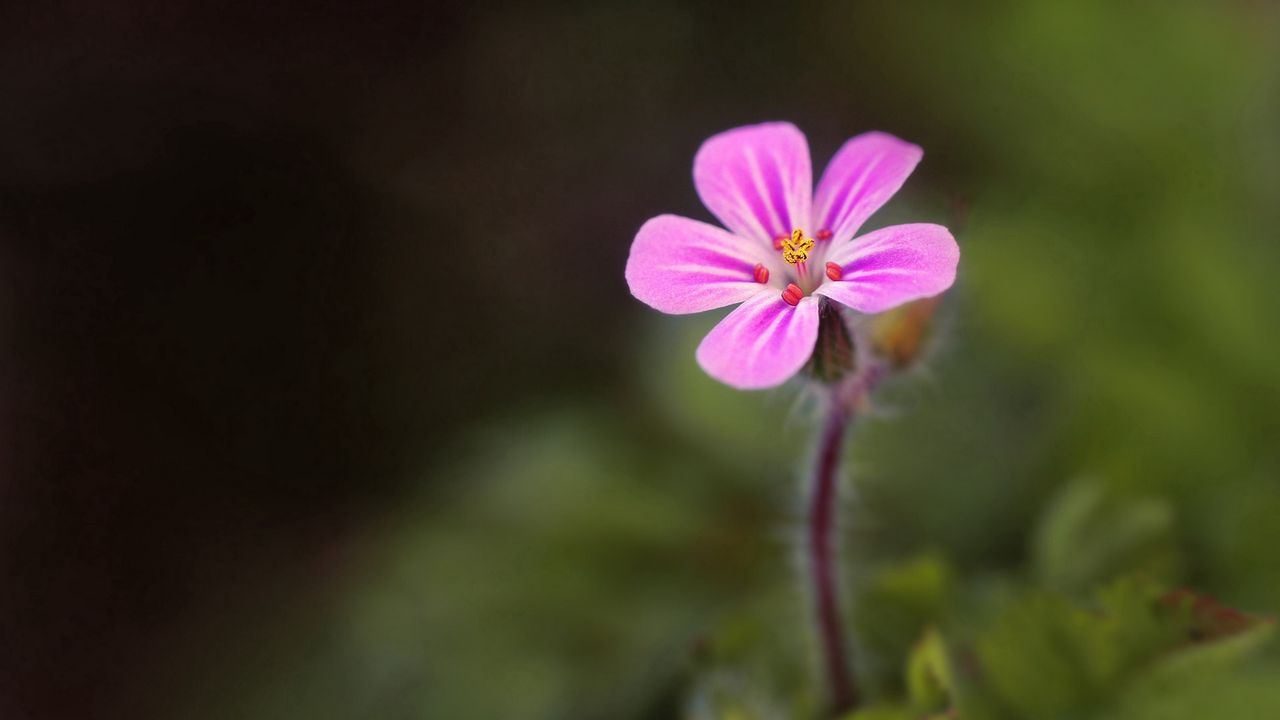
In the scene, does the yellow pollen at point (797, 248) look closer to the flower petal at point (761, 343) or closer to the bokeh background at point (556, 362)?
the flower petal at point (761, 343)

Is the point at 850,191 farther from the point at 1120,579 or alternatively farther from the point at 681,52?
the point at 681,52

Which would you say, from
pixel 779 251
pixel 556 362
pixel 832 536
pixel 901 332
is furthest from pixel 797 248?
pixel 556 362

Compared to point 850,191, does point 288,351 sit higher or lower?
higher

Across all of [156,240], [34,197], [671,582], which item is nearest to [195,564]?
[156,240]

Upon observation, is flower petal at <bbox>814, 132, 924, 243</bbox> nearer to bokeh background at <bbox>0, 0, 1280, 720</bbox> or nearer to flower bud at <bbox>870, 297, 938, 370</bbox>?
flower bud at <bbox>870, 297, 938, 370</bbox>

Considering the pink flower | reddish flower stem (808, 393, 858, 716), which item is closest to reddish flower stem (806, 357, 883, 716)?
reddish flower stem (808, 393, 858, 716)

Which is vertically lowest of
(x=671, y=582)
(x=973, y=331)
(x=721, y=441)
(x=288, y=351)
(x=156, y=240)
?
(x=671, y=582)

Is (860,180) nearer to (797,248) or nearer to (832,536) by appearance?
(797,248)

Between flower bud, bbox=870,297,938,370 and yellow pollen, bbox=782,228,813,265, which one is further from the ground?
flower bud, bbox=870,297,938,370
